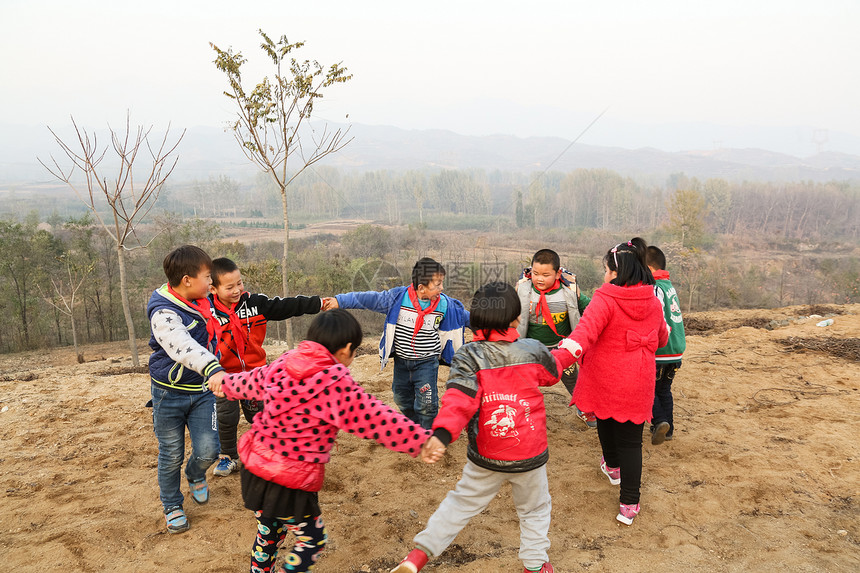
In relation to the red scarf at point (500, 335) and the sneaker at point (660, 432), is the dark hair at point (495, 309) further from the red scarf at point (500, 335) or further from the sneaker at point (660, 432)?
the sneaker at point (660, 432)

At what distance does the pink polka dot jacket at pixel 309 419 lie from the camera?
6.83ft

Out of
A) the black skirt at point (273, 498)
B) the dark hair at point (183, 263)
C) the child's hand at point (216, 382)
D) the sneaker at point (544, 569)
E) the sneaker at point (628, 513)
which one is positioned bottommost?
the sneaker at point (628, 513)

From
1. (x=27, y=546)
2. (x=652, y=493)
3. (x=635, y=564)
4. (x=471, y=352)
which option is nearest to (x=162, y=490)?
(x=27, y=546)

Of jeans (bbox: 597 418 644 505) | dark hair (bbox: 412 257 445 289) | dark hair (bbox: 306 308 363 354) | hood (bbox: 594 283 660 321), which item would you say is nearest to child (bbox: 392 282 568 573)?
dark hair (bbox: 306 308 363 354)

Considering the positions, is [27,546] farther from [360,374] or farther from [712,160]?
[712,160]

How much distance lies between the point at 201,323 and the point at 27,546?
1579mm

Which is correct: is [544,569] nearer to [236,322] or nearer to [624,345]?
[624,345]

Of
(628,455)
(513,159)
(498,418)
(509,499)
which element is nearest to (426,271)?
(498,418)

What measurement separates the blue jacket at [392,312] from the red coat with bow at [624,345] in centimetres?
123

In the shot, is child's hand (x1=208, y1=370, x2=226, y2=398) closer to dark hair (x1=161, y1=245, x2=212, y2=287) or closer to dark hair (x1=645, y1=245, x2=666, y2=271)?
dark hair (x1=161, y1=245, x2=212, y2=287)

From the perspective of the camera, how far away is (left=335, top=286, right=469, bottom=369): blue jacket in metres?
3.89

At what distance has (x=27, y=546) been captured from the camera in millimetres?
2854

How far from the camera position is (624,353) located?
2.98 metres

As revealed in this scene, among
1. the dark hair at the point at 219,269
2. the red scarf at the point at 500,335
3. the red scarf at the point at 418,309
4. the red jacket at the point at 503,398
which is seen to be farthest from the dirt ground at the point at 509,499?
the dark hair at the point at 219,269
